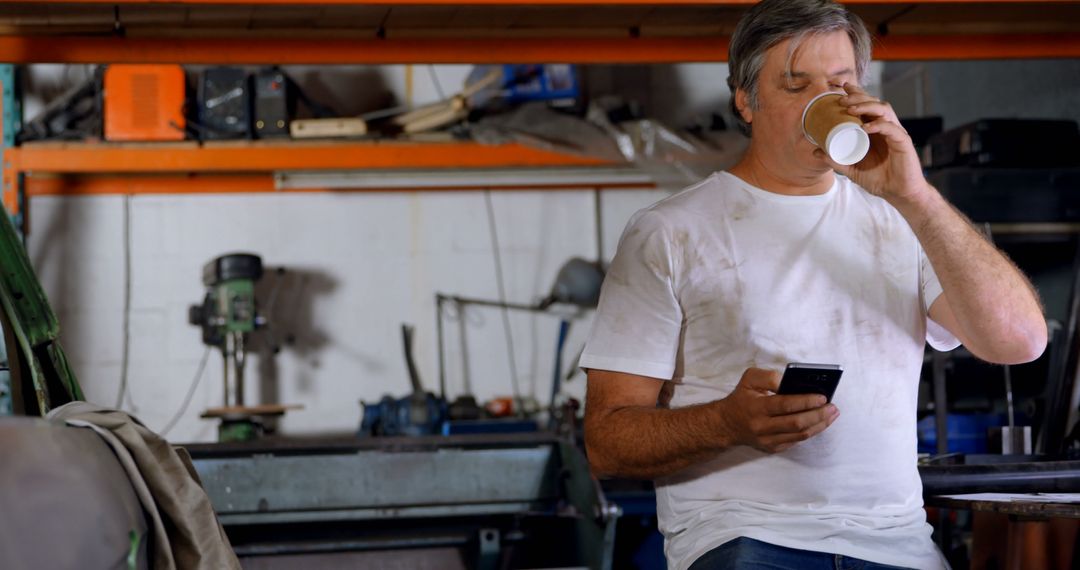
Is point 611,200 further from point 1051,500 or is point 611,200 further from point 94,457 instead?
point 94,457

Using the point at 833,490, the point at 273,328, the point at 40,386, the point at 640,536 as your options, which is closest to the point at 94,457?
the point at 40,386

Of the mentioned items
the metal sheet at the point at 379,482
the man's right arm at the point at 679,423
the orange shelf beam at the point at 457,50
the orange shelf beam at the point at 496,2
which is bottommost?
the metal sheet at the point at 379,482

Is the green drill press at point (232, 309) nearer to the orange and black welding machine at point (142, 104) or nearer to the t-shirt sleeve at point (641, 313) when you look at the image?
the orange and black welding machine at point (142, 104)

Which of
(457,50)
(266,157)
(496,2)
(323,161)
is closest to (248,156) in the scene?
(266,157)

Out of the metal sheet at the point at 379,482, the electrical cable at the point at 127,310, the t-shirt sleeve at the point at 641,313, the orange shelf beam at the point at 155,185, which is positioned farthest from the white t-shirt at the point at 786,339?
the electrical cable at the point at 127,310

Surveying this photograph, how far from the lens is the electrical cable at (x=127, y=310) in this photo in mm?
5117

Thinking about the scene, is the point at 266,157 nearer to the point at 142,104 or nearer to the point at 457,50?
the point at 142,104

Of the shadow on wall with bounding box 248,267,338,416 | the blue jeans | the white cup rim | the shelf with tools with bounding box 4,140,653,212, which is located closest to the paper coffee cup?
the white cup rim

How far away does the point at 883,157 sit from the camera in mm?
1556

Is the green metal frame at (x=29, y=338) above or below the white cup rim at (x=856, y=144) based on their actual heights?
below

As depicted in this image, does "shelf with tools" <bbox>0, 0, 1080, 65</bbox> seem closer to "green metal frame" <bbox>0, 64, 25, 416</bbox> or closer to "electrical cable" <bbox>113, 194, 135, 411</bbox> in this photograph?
"green metal frame" <bbox>0, 64, 25, 416</bbox>

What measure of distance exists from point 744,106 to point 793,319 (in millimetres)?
353

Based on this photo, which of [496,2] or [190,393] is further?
[190,393]

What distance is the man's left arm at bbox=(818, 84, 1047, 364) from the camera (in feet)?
5.01
